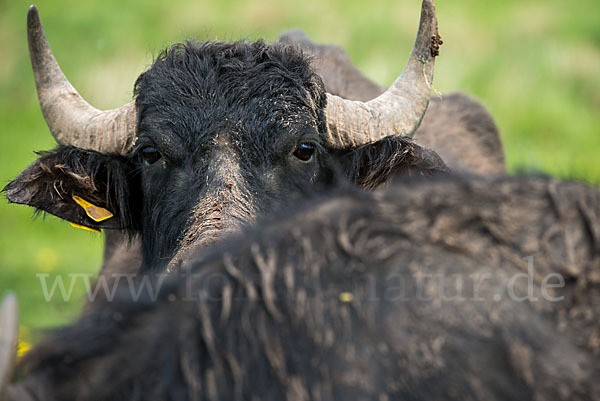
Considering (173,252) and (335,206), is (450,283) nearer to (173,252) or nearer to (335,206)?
(335,206)

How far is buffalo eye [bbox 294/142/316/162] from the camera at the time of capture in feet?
15.1

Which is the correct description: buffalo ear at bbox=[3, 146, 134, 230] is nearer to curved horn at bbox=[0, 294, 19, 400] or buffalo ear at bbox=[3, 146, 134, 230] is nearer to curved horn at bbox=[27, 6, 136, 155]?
curved horn at bbox=[27, 6, 136, 155]

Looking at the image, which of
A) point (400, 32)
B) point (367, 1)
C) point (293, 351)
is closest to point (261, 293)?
point (293, 351)

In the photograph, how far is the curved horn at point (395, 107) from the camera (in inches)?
189

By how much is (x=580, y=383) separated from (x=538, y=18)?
48.2 feet

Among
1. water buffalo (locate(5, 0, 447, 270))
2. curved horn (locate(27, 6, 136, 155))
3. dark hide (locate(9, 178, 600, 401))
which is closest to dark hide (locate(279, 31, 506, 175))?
water buffalo (locate(5, 0, 447, 270))

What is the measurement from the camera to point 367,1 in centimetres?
1600

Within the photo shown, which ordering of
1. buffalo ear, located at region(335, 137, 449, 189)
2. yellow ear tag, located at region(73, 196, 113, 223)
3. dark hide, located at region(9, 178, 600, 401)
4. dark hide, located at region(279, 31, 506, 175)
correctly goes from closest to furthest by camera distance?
dark hide, located at region(9, 178, 600, 401)
buffalo ear, located at region(335, 137, 449, 189)
yellow ear tag, located at region(73, 196, 113, 223)
dark hide, located at region(279, 31, 506, 175)

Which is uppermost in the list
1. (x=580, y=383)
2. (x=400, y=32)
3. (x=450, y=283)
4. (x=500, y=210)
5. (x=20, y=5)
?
(x=20, y=5)

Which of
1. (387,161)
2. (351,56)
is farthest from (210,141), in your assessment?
(351,56)

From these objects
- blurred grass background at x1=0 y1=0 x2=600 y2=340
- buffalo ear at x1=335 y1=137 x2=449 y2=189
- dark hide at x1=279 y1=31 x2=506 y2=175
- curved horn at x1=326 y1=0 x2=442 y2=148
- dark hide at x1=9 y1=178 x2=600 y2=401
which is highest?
blurred grass background at x1=0 y1=0 x2=600 y2=340

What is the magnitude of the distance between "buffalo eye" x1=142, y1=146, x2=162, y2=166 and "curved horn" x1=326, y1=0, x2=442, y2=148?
1.13 m

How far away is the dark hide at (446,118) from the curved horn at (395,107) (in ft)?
3.80

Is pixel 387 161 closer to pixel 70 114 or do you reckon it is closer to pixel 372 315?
pixel 70 114
